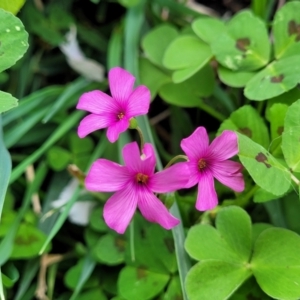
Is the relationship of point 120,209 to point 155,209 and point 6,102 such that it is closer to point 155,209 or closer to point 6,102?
point 155,209

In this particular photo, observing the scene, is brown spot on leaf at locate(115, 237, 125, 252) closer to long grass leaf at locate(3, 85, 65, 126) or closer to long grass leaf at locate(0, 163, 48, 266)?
long grass leaf at locate(0, 163, 48, 266)

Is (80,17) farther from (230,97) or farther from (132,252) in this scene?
(132,252)

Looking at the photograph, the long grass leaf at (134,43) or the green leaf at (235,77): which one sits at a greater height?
the green leaf at (235,77)

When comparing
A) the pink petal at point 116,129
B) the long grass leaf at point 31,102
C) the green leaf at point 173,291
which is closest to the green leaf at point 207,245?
the green leaf at point 173,291

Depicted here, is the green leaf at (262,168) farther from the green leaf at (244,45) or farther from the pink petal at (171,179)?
the green leaf at (244,45)

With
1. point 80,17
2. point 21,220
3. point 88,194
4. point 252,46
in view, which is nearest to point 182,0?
point 80,17

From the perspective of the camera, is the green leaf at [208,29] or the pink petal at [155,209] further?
the green leaf at [208,29]

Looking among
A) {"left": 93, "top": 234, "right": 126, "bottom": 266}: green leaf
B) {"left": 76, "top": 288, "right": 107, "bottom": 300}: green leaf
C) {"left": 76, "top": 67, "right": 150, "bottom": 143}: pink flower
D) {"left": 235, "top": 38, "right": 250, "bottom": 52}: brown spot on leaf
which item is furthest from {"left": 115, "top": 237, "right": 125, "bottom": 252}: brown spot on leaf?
{"left": 235, "top": 38, "right": 250, "bottom": 52}: brown spot on leaf

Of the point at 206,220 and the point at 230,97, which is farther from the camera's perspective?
the point at 230,97
